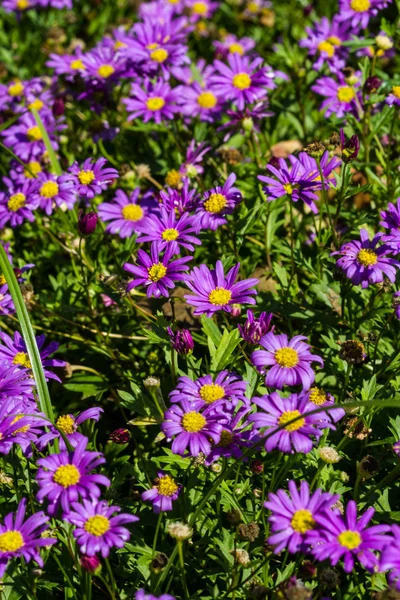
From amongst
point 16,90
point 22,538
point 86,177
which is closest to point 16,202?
point 86,177

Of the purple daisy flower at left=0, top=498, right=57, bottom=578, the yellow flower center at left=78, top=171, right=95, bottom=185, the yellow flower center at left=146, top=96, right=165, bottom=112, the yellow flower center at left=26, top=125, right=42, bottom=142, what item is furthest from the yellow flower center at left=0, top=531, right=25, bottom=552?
the yellow flower center at left=26, top=125, right=42, bottom=142

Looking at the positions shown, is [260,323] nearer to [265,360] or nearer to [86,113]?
[265,360]

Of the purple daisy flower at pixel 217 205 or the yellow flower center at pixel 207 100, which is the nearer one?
the purple daisy flower at pixel 217 205

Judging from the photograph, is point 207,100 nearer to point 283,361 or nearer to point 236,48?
point 236,48

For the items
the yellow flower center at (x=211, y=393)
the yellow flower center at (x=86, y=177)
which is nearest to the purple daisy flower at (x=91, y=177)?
the yellow flower center at (x=86, y=177)

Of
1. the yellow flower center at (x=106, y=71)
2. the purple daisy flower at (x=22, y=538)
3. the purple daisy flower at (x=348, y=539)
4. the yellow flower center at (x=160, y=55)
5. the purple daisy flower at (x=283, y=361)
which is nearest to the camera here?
the purple daisy flower at (x=348, y=539)

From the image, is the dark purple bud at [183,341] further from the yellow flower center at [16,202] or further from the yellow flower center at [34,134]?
the yellow flower center at [34,134]

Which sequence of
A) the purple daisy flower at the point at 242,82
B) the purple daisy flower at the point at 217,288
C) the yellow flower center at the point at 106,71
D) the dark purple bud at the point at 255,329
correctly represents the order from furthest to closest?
the yellow flower center at the point at 106,71 → the purple daisy flower at the point at 242,82 → the purple daisy flower at the point at 217,288 → the dark purple bud at the point at 255,329
